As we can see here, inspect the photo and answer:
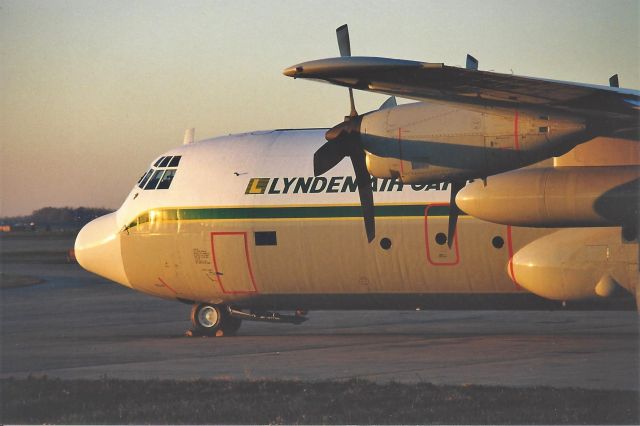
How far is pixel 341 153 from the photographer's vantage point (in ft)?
57.6

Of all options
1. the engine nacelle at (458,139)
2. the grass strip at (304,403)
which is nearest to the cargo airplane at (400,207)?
the engine nacelle at (458,139)

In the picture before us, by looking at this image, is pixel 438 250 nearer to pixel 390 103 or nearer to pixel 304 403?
pixel 390 103

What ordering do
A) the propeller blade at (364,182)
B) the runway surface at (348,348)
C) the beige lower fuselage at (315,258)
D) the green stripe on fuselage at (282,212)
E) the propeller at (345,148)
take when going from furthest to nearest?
the green stripe on fuselage at (282,212), the beige lower fuselage at (315,258), the runway surface at (348,348), the propeller blade at (364,182), the propeller at (345,148)

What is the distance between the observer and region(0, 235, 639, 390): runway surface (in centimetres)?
1814

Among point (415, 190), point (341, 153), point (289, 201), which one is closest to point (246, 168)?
point (289, 201)

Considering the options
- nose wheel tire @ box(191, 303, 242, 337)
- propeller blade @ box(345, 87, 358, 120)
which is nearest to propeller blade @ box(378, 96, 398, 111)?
propeller blade @ box(345, 87, 358, 120)

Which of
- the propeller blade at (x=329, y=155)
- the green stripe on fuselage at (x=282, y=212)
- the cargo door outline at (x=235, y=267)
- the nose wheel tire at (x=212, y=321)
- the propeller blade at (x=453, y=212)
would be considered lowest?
the nose wheel tire at (x=212, y=321)

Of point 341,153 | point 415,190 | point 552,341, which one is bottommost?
point 552,341

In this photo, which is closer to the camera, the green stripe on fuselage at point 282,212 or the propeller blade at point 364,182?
the propeller blade at point 364,182

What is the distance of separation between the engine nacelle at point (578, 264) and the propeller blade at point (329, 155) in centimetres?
511

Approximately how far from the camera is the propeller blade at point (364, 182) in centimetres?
1765

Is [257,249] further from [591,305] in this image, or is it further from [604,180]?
[604,180]

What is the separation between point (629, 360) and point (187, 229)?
10.2m

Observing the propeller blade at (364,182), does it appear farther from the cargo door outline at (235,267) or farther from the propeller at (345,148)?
the cargo door outline at (235,267)
